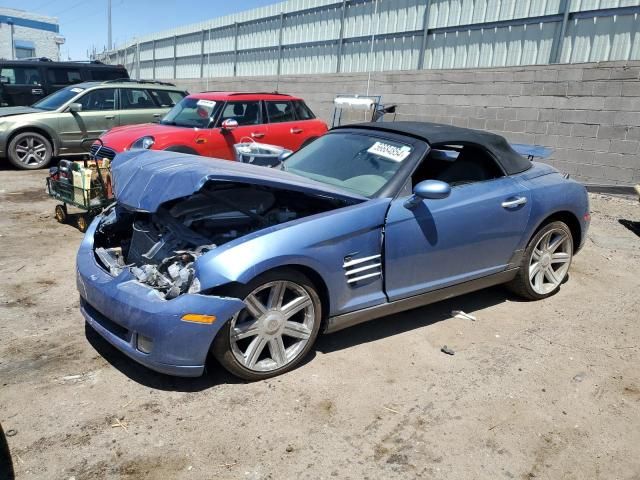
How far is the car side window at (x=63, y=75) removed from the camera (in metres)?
12.9

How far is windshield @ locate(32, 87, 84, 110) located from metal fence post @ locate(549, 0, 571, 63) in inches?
352

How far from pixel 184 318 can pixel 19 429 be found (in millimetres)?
1016

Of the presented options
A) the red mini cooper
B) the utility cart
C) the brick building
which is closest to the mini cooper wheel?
the utility cart

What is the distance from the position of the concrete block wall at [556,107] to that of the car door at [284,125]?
319 centimetres

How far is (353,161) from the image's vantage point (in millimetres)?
4219

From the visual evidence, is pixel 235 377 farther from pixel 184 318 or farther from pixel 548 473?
pixel 548 473

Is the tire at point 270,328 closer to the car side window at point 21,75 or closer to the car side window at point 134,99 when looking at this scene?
the car side window at point 134,99

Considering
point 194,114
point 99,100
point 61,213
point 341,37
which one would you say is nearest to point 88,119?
point 99,100

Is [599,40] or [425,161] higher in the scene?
[599,40]

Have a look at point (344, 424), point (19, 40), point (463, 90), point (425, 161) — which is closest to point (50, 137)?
point (463, 90)

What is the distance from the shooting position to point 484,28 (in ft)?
33.8

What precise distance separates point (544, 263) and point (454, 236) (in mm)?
1363

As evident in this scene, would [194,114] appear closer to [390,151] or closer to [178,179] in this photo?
[390,151]

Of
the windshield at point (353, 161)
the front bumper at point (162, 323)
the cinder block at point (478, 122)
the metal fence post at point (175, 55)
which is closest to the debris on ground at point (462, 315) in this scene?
the windshield at point (353, 161)
